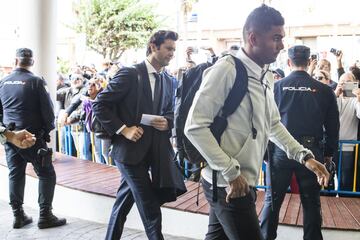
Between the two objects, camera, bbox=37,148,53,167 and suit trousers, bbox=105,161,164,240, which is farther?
camera, bbox=37,148,53,167

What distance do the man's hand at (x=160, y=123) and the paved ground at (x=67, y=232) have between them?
159cm

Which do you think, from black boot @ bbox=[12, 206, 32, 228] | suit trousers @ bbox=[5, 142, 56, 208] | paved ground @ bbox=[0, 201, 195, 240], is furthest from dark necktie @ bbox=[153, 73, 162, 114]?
black boot @ bbox=[12, 206, 32, 228]

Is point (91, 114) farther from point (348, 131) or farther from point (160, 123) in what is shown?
point (348, 131)

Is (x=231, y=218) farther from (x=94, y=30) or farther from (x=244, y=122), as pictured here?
(x=94, y=30)

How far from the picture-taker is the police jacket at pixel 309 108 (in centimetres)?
379

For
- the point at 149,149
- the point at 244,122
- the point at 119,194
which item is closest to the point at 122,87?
the point at 149,149

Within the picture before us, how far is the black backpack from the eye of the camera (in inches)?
89.9

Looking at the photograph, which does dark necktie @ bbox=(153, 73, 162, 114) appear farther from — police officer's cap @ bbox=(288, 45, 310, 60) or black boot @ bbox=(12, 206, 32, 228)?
black boot @ bbox=(12, 206, 32, 228)

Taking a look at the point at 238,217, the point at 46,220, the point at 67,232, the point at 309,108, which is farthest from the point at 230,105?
the point at 46,220

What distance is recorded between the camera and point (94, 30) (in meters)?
27.2

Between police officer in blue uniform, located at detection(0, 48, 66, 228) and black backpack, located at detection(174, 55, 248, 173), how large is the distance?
2711 millimetres

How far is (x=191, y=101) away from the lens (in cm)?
244

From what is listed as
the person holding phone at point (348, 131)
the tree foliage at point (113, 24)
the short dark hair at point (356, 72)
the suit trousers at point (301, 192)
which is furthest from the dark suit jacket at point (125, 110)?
the tree foliage at point (113, 24)

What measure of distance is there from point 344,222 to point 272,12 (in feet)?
8.98
